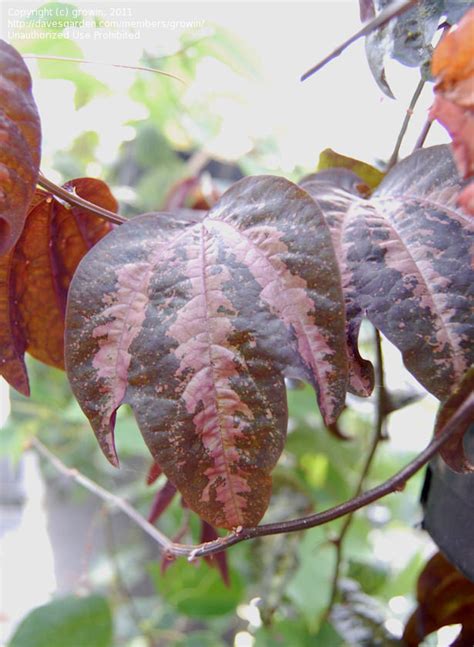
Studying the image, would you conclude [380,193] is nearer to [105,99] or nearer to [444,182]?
[444,182]

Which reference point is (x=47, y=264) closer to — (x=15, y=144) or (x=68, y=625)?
(x=15, y=144)

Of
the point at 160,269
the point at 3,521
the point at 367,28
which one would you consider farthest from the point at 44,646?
the point at 3,521

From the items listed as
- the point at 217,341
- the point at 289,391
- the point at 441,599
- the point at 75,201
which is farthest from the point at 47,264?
the point at 289,391

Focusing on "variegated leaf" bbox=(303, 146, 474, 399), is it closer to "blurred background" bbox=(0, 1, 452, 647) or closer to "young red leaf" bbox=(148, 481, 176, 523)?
"blurred background" bbox=(0, 1, 452, 647)

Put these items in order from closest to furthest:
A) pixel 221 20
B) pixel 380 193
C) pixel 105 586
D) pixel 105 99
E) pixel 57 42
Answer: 1. pixel 380 193
2. pixel 57 42
3. pixel 221 20
4. pixel 105 99
5. pixel 105 586

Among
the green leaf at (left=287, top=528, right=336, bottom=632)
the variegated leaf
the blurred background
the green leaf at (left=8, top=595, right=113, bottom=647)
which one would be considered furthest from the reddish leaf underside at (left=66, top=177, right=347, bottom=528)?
the green leaf at (left=8, top=595, right=113, bottom=647)
